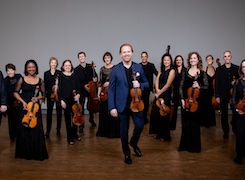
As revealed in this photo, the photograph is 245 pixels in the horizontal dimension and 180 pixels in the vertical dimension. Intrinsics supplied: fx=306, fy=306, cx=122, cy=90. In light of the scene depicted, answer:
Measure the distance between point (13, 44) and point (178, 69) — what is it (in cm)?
451

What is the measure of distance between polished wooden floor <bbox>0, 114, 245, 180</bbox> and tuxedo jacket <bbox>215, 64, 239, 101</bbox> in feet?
2.47

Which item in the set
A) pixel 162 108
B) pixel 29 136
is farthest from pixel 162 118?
pixel 29 136

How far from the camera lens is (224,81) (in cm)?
500

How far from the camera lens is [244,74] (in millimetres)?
3832

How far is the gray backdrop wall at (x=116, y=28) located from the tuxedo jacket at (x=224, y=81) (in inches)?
→ 111

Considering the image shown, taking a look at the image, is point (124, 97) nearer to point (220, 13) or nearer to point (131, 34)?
point (131, 34)

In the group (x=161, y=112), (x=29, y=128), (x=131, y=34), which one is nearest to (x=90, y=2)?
(x=131, y=34)

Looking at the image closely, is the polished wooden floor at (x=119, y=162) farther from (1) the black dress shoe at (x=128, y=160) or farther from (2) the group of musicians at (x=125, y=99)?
(2) the group of musicians at (x=125, y=99)

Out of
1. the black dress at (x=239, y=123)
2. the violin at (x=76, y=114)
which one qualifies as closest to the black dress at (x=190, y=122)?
the black dress at (x=239, y=123)

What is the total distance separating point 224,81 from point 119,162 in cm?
229

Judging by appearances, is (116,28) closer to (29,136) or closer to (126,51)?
(126,51)

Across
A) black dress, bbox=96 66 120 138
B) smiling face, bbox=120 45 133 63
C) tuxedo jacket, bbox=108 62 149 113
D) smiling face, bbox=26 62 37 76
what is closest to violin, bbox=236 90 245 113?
tuxedo jacket, bbox=108 62 149 113

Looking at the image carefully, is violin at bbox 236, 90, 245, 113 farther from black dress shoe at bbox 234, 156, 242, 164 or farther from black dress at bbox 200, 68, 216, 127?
black dress at bbox 200, 68, 216, 127

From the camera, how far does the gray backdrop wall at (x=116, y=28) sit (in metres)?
7.71
